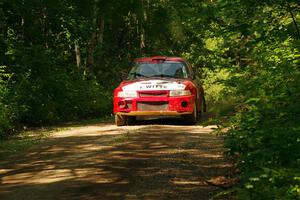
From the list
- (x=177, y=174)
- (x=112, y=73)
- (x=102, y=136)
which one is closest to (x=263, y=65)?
(x=177, y=174)

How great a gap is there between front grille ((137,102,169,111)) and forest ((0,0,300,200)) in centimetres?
147

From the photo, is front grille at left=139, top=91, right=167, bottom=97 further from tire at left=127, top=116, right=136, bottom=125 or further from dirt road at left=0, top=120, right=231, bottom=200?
dirt road at left=0, top=120, right=231, bottom=200

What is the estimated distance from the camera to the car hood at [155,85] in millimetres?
13602

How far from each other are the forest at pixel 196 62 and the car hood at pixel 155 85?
114 centimetres

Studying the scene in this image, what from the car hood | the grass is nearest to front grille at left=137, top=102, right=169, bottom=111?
the car hood

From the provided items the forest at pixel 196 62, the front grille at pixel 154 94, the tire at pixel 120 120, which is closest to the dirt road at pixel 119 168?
the forest at pixel 196 62

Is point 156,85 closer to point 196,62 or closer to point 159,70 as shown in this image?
point 159,70

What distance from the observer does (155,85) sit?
536 inches

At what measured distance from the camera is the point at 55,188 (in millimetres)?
6707

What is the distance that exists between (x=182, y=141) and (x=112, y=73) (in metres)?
21.0

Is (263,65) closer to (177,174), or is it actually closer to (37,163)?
(177,174)

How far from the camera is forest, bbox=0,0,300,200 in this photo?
534 cm

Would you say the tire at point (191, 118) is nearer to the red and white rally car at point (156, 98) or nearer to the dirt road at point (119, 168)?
the red and white rally car at point (156, 98)

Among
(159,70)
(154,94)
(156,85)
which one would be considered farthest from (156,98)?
(159,70)
